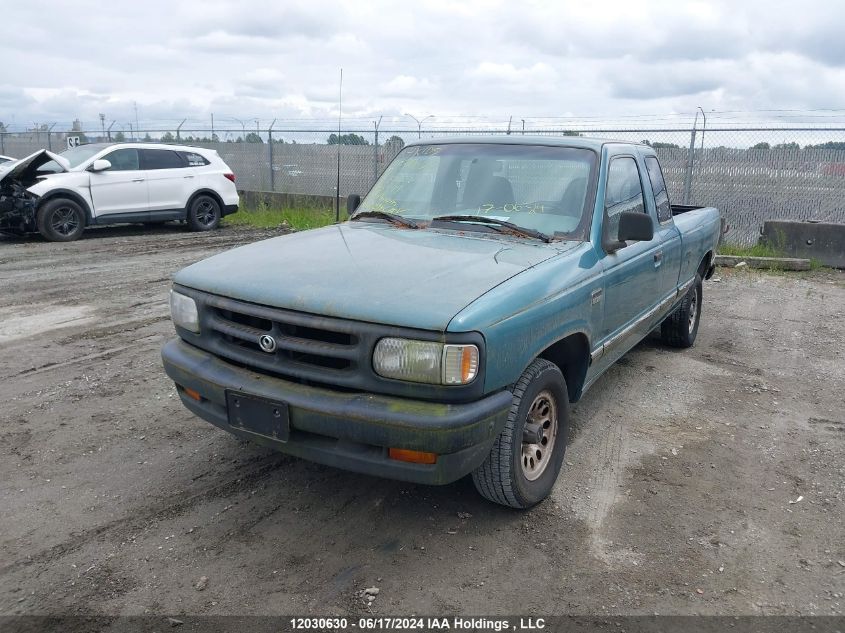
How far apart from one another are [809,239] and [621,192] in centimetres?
789

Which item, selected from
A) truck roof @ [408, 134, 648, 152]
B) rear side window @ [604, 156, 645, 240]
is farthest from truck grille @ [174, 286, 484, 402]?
truck roof @ [408, 134, 648, 152]

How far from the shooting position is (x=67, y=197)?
12.1m

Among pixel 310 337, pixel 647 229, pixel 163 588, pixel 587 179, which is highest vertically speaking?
pixel 587 179

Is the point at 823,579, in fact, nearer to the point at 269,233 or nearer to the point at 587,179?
the point at 587,179

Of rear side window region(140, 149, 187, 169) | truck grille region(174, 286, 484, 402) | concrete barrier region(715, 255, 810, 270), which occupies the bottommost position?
concrete barrier region(715, 255, 810, 270)

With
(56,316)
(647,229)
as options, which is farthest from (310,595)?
(56,316)

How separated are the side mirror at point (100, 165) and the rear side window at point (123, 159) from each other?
259 millimetres

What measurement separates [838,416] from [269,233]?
10.7 meters

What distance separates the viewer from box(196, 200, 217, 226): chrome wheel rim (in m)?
13.7

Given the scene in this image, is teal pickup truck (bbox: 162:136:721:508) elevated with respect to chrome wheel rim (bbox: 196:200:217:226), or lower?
elevated

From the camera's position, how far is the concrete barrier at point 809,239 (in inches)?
415

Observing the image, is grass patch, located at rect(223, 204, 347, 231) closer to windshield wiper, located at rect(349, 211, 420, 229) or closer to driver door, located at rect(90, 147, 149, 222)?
driver door, located at rect(90, 147, 149, 222)

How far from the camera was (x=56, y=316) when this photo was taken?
6.99 m

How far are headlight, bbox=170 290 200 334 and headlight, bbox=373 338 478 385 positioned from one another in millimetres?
1127
